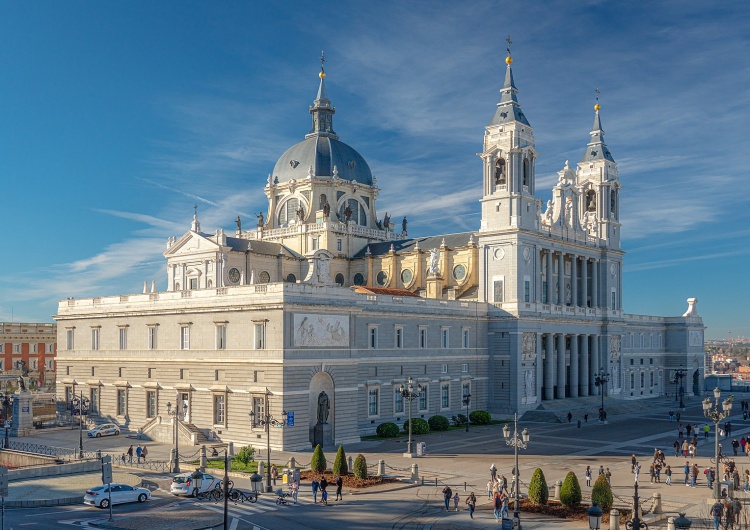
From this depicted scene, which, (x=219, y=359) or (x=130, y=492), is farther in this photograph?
(x=219, y=359)

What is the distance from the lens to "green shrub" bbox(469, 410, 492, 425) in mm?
74688

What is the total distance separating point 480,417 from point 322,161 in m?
37.1

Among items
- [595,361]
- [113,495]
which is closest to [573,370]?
[595,361]

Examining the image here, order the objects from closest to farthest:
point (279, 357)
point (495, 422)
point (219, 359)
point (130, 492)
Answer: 1. point (130, 492)
2. point (279, 357)
3. point (219, 359)
4. point (495, 422)

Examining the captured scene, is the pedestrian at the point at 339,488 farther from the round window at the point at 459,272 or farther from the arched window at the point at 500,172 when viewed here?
the arched window at the point at 500,172

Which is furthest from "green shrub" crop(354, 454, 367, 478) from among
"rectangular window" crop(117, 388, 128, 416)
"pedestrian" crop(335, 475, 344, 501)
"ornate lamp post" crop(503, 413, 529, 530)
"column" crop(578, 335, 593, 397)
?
"column" crop(578, 335, 593, 397)

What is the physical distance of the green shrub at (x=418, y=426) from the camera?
2611 inches

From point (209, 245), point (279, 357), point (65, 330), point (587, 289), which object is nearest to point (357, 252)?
point (209, 245)

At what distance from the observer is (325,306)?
60.0m

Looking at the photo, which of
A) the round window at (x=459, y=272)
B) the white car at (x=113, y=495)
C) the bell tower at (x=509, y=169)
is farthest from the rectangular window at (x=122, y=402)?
the bell tower at (x=509, y=169)

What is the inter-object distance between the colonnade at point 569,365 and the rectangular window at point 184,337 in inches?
1492

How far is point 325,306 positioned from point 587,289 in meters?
45.5

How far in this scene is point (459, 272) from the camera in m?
86.3

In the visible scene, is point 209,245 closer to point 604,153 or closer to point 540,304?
point 540,304
